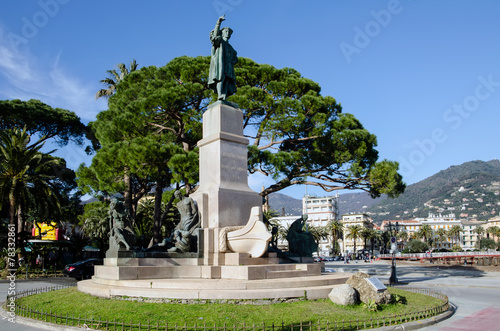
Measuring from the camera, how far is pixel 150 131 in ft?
81.1

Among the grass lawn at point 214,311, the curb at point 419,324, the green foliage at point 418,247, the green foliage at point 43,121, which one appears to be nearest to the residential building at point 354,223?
the green foliage at point 418,247

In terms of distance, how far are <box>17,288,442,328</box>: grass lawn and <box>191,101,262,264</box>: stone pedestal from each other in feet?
11.5

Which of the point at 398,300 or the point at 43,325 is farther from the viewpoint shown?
the point at 398,300

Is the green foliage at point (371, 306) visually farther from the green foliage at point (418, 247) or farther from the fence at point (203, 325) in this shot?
the green foliage at point (418, 247)

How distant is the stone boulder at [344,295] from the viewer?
9516 mm

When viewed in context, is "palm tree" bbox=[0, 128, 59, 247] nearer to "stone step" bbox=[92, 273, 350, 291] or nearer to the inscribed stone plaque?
"stone step" bbox=[92, 273, 350, 291]

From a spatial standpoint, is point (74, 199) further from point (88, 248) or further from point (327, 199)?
point (327, 199)

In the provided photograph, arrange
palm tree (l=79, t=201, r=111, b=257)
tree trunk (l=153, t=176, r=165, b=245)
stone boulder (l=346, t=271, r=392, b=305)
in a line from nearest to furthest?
stone boulder (l=346, t=271, r=392, b=305)
tree trunk (l=153, t=176, r=165, b=245)
palm tree (l=79, t=201, r=111, b=257)

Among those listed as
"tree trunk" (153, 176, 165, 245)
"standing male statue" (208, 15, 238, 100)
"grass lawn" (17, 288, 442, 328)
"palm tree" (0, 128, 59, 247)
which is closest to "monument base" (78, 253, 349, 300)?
"grass lawn" (17, 288, 442, 328)

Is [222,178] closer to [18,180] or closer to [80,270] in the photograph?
[80,270]

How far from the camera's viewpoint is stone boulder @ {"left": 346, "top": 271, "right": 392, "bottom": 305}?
9.75 meters

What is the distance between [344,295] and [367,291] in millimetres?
706

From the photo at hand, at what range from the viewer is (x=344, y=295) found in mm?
9547

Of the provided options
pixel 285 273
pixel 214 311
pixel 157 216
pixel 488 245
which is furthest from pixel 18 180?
pixel 488 245
